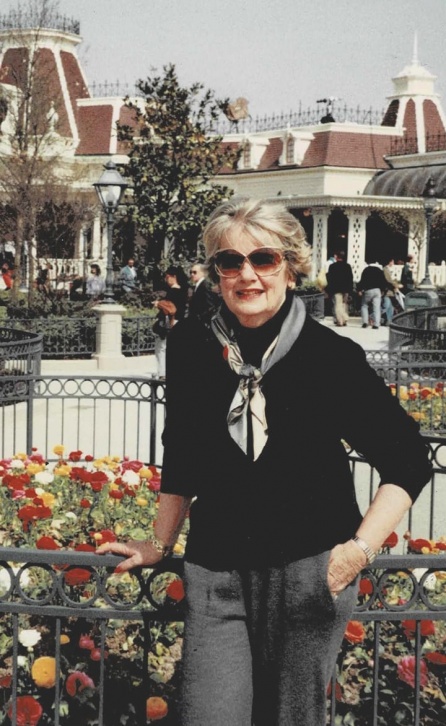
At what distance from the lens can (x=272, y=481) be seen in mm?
2629

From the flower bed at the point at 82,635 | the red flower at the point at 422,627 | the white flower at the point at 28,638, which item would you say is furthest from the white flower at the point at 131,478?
the red flower at the point at 422,627

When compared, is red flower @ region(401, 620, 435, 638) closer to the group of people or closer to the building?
the group of people

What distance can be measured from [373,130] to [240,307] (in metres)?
40.8

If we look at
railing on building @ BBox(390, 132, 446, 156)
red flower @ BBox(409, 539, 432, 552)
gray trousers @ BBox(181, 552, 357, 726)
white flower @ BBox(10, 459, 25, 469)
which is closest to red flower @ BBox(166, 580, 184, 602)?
gray trousers @ BBox(181, 552, 357, 726)

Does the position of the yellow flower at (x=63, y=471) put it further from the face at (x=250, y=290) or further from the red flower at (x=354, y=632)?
the face at (x=250, y=290)

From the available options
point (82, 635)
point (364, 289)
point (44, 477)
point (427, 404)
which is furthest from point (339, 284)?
point (82, 635)

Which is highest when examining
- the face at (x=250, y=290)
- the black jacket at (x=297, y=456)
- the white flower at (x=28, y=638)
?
the face at (x=250, y=290)

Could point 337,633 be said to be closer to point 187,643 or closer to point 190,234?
point 187,643

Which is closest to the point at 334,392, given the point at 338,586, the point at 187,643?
the point at 338,586

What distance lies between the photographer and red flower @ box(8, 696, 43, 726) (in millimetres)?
3232

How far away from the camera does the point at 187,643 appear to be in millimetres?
2656

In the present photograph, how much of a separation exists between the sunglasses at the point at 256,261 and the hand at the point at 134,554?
30.8 inches

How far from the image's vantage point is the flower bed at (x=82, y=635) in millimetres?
3514

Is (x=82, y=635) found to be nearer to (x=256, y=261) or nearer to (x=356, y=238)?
(x=256, y=261)
